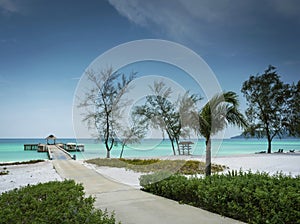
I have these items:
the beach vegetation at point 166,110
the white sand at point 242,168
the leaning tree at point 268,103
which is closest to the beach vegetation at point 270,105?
the leaning tree at point 268,103

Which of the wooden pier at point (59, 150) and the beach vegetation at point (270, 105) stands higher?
the beach vegetation at point (270, 105)

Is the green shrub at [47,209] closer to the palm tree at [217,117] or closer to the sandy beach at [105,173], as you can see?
the sandy beach at [105,173]

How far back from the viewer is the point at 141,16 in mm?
10234

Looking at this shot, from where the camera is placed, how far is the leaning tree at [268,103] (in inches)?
1158

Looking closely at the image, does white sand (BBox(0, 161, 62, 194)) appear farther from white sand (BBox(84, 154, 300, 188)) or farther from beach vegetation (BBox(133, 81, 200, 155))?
beach vegetation (BBox(133, 81, 200, 155))

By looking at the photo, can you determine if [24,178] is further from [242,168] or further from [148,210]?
[242,168]

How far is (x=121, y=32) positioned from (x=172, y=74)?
4076 mm

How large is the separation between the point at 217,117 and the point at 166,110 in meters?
2.97

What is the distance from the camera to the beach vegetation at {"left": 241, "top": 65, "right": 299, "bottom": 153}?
29.3 meters

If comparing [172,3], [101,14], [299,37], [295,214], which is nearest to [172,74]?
[172,3]

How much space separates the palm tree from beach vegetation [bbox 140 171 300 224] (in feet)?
9.01

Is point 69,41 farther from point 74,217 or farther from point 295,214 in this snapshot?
point 295,214

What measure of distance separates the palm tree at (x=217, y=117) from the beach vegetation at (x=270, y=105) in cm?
2231

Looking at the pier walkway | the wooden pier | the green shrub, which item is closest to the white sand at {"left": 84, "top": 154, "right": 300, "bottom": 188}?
the green shrub
